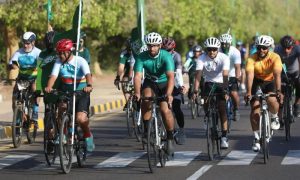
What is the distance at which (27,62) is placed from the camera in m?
17.1

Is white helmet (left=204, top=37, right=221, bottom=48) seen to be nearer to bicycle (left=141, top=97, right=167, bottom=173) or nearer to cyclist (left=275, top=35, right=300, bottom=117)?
bicycle (left=141, top=97, right=167, bottom=173)

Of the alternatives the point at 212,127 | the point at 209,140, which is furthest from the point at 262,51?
the point at 209,140

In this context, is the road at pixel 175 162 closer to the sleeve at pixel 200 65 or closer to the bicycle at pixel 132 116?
the bicycle at pixel 132 116

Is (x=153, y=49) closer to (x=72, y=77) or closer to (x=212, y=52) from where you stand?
(x=72, y=77)

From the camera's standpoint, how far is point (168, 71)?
538 inches

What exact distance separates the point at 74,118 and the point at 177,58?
5.35m

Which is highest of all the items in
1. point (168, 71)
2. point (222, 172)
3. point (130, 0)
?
point (130, 0)

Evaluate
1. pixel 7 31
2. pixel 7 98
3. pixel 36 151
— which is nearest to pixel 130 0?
pixel 7 31

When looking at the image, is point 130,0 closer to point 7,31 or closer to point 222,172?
point 7,31

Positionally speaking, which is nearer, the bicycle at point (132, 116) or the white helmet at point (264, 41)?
the white helmet at point (264, 41)

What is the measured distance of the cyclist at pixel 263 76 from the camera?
14367mm

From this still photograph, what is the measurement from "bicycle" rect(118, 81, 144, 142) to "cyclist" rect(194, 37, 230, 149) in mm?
2239

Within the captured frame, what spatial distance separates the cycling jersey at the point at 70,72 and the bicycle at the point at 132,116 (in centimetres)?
348

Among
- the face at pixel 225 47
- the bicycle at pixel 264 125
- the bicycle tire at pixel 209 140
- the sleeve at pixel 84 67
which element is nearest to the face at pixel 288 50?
the face at pixel 225 47
